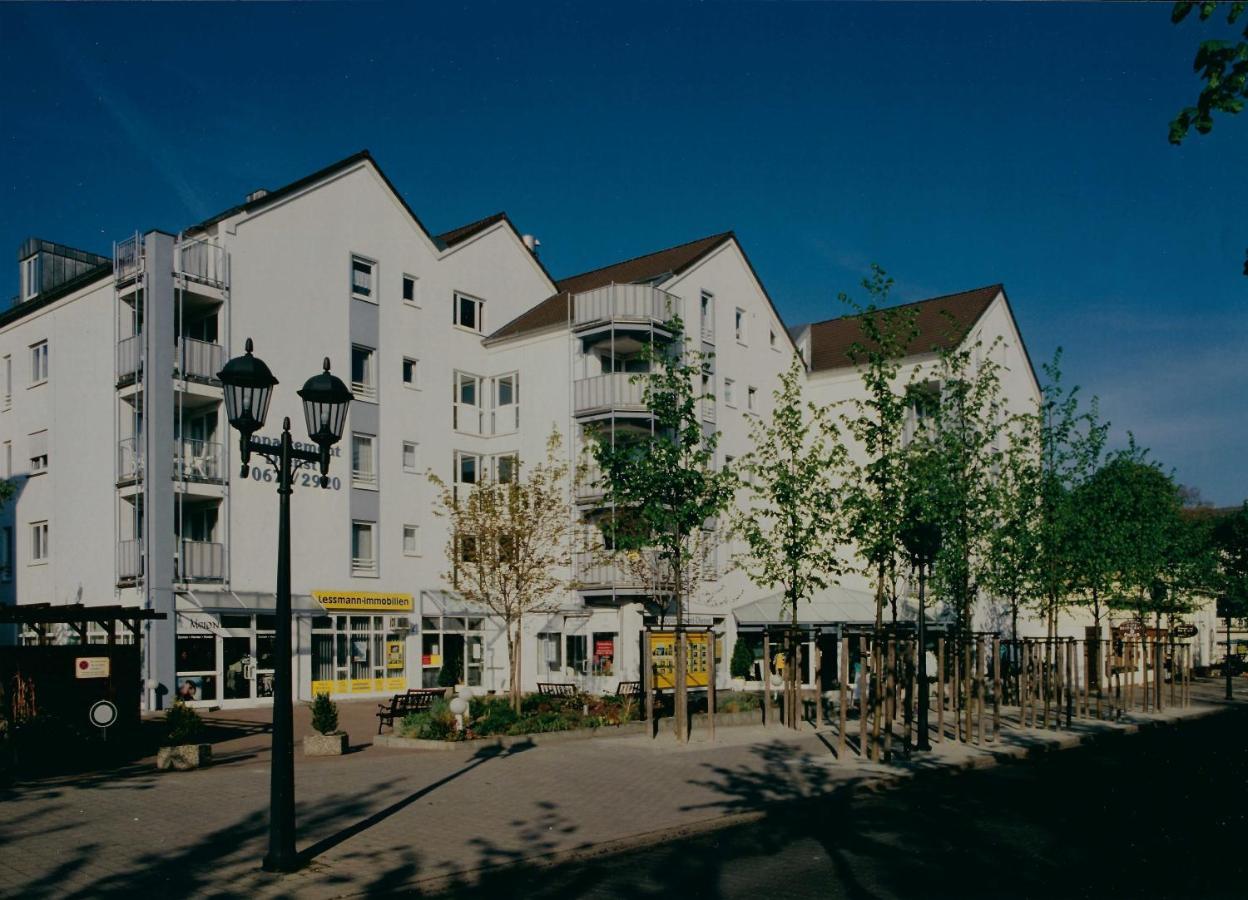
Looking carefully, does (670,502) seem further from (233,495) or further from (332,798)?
→ (233,495)

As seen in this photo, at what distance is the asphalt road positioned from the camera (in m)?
9.72

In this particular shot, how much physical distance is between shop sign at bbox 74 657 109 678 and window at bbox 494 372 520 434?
24.8 m

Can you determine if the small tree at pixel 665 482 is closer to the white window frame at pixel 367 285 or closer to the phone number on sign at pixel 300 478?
the phone number on sign at pixel 300 478

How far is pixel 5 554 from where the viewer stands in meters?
38.4

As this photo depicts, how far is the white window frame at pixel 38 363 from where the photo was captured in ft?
122

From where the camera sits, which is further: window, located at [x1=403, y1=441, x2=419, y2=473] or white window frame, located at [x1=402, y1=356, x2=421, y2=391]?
white window frame, located at [x1=402, y1=356, x2=421, y2=391]

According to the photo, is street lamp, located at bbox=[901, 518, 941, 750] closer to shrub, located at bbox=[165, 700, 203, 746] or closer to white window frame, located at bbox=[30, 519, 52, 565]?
shrub, located at bbox=[165, 700, 203, 746]

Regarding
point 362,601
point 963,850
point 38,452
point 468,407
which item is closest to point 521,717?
point 963,850

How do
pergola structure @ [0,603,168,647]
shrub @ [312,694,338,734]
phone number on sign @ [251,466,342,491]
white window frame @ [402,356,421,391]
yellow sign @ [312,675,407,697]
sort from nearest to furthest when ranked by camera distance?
1. pergola structure @ [0,603,168,647]
2. shrub @ [312,694,338,734]
3. phone number on sign @ [251,466,342,491]
4. yellow sign @ [312,675,407,697]
5. white window frame @ [402,356,421,391]

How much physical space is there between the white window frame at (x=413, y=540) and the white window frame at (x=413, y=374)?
466cm

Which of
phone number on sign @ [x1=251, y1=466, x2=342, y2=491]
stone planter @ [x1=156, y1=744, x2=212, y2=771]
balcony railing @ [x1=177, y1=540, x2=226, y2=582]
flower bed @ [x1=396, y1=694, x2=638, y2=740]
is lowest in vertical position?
flower bed @ [x1=396, y1=694, x2=638, y2=740]

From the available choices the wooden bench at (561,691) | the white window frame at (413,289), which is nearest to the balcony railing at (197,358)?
the white window frame at (413,289)

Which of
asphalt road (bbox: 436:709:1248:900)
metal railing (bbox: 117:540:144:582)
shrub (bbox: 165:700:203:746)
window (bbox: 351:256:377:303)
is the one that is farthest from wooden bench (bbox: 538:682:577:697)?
window (bbox: 351:256:377:303)

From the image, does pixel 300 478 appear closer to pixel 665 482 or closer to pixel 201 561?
pixel 201 561
